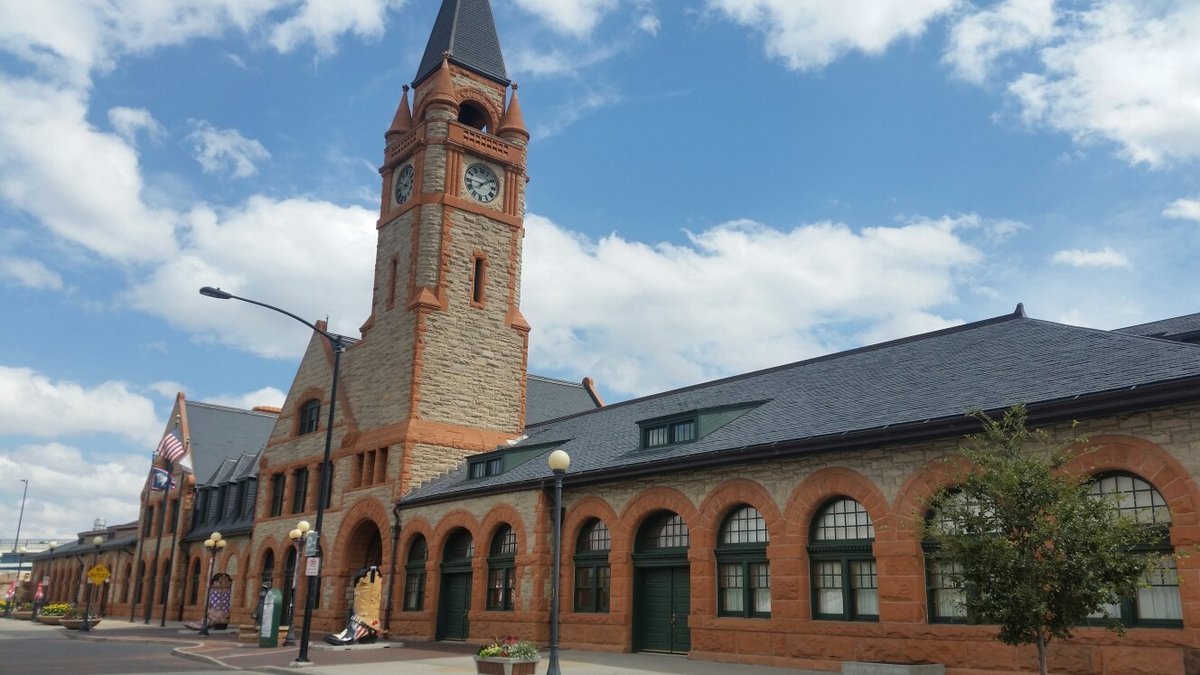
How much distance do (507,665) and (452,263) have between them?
21829 millimetres

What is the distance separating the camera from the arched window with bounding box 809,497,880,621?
19.1 metres

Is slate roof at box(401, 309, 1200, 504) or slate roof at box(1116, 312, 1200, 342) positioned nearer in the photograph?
slate roof at box(401, 309, 1200, 504)

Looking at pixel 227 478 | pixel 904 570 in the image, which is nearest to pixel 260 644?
pixel 904 570

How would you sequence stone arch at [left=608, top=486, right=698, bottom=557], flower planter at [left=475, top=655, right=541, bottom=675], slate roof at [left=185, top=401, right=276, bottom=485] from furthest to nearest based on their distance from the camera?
slate roof at [left=185, top=401, right=276, bottom=485]
stone arch at [left=608, top=486, right=698, bottom=557]
flower planter at [left=475, top=655, right=541, bottom=675]

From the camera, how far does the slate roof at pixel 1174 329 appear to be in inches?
896

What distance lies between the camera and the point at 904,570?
18.1 meters

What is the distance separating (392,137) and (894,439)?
2980 cm

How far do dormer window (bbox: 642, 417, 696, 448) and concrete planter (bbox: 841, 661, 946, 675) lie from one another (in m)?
8.95

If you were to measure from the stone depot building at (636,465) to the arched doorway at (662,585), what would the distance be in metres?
0.06

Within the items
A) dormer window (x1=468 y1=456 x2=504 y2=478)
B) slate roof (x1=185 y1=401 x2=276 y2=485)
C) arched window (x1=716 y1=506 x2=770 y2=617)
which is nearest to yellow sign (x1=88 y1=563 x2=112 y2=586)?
slate roof (x1=185 y1=401 x2=276 y2=485)

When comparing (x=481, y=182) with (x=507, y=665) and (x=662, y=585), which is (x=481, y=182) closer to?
(x=662, y=585)

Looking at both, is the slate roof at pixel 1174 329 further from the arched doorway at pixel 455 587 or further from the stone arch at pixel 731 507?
the arched doorway at pixel 455 587

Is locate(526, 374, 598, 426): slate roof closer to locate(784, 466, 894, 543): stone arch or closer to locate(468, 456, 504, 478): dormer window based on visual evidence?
locate(468, 456, 504, 478): dormer window

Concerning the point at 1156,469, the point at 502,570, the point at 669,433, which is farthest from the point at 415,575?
the point at 1156,469
